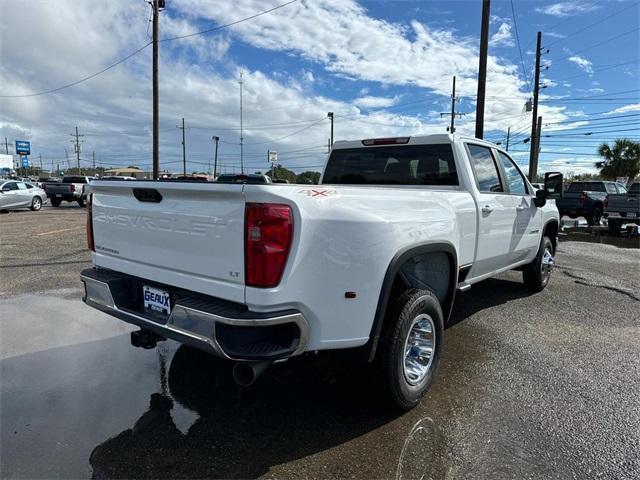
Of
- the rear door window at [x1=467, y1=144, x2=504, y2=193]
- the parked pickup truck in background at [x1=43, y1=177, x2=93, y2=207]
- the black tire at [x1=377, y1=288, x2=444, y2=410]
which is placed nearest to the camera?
the black tire at [x1=377, y1=288, x2=444, y2=410]

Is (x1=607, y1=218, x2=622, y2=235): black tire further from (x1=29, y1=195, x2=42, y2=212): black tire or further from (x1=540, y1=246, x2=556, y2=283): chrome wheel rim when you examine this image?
(x1=29, y1=195, x2=42, y2=212): black tire

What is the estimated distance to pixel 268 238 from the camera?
2.41m

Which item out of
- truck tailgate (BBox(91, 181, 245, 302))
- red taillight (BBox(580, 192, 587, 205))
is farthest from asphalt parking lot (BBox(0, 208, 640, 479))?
red taillight (BBox(580, 192, 587, 205))

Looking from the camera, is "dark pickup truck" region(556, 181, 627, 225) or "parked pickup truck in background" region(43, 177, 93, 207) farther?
"parked pickup truck in background" region(43, 177, 93, 207)

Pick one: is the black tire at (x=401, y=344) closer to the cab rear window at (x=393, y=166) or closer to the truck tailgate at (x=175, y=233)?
the truck tailgate at (x=175, y=233)

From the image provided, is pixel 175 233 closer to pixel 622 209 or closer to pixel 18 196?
pixel 622 209

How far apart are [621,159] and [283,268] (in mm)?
49445

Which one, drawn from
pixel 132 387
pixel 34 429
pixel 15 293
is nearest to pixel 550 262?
pixel 132 387

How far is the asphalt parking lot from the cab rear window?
1712 mm

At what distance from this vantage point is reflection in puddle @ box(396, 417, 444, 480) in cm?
261

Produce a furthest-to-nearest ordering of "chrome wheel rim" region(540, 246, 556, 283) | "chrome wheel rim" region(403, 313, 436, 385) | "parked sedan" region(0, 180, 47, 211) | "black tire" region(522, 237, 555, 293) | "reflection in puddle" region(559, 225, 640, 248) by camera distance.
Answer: "parked sedan" region(0, 180, 47, 211)
"reflection in puddle" region(559, 225, 640, 248)
"chrome wheel rim" region(540, 246, 556, 283)
"black tire" region(522, 237, 555, 293)
"chrome wheel rim" region(403, 313, 436, 385)

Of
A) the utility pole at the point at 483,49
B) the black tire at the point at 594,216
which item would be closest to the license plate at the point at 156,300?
the utility pole at the point at 483,49

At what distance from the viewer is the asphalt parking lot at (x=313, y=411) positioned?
8.80ft

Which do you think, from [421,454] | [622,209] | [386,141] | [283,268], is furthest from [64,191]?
[421,454]
